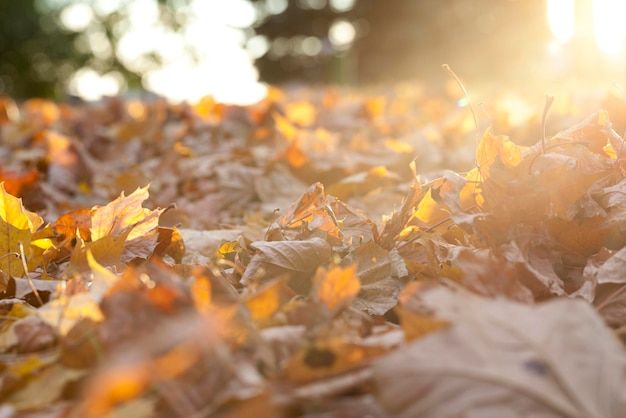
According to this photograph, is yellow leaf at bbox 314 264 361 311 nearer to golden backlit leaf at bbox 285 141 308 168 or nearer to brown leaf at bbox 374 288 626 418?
brown leaf at bbox 374 288 626 418

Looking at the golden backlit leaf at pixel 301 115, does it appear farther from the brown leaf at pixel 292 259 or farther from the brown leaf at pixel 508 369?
the brown leaf at pixel 508 369

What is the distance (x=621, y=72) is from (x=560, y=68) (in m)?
1.47

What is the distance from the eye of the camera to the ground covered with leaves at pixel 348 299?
2.59 ft

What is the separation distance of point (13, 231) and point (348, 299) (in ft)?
2.41

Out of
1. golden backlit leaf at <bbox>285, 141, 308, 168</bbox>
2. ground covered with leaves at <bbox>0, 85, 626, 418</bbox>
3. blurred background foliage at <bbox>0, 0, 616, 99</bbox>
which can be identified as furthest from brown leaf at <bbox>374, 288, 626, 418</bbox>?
blurred background foliage at <bbox>0, 0, 616, 99</bbox>

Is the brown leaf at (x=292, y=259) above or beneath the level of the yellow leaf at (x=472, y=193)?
beneath

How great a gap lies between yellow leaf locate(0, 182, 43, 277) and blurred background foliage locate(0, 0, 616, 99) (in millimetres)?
17283

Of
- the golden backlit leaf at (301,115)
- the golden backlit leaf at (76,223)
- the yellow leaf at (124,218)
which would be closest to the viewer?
the yellow leaf at (124,218)

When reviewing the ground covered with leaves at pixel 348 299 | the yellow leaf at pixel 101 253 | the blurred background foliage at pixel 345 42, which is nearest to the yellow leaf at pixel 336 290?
the ground covered with leaves at pixel 348 299

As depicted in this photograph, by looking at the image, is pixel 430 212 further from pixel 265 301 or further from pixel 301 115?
pixel 301 115

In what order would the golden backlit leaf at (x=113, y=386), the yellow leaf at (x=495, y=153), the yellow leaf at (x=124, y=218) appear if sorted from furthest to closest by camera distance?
the yellow leaf at (x=124, y=218), the yellow leaf at (x=495, y=153), the golden backlit leaf at (x=113, y=386)

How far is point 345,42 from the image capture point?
24.5m

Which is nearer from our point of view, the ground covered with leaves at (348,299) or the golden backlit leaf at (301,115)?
the ground covered with leaves at (348,299)

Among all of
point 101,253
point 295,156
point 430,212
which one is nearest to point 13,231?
point 101,253
